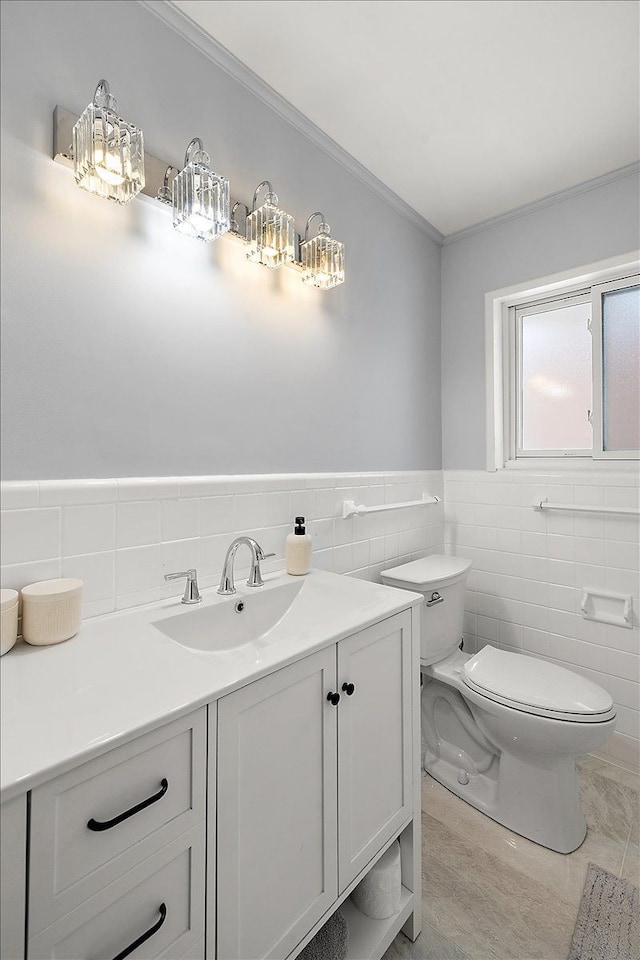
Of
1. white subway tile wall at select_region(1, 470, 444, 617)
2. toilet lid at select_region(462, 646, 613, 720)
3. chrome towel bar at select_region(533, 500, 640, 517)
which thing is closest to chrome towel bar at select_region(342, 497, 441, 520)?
white subway tile wall at select_region(1, 470, 444, 617)

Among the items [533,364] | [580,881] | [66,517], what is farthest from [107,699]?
[533,364]

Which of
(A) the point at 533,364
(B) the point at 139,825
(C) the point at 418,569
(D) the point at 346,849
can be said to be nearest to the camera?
(B) the point at 139,825

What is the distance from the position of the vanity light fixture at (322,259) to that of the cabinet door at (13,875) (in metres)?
1.52

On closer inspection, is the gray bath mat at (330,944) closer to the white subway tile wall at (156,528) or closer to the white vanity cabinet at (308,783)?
the white vanity cabinet at (308,783)

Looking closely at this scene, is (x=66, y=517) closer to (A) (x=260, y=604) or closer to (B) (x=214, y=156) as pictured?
(A) (x=260, y=604)

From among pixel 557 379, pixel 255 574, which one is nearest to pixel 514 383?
pixel 557 379

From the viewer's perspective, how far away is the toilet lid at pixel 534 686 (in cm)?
145

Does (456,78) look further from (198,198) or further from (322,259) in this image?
(198,198)

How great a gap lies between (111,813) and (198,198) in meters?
1.29

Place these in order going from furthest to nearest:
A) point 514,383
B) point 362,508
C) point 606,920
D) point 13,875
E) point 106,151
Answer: point 514,383 < point 362,508 < point 606,920 < point 106,151 < point 13,875

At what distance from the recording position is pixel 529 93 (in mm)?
1524

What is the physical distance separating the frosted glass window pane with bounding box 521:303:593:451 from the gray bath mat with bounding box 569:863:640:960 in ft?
5.32

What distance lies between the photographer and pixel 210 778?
0.74 metres

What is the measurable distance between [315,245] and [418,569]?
4.33 feet
